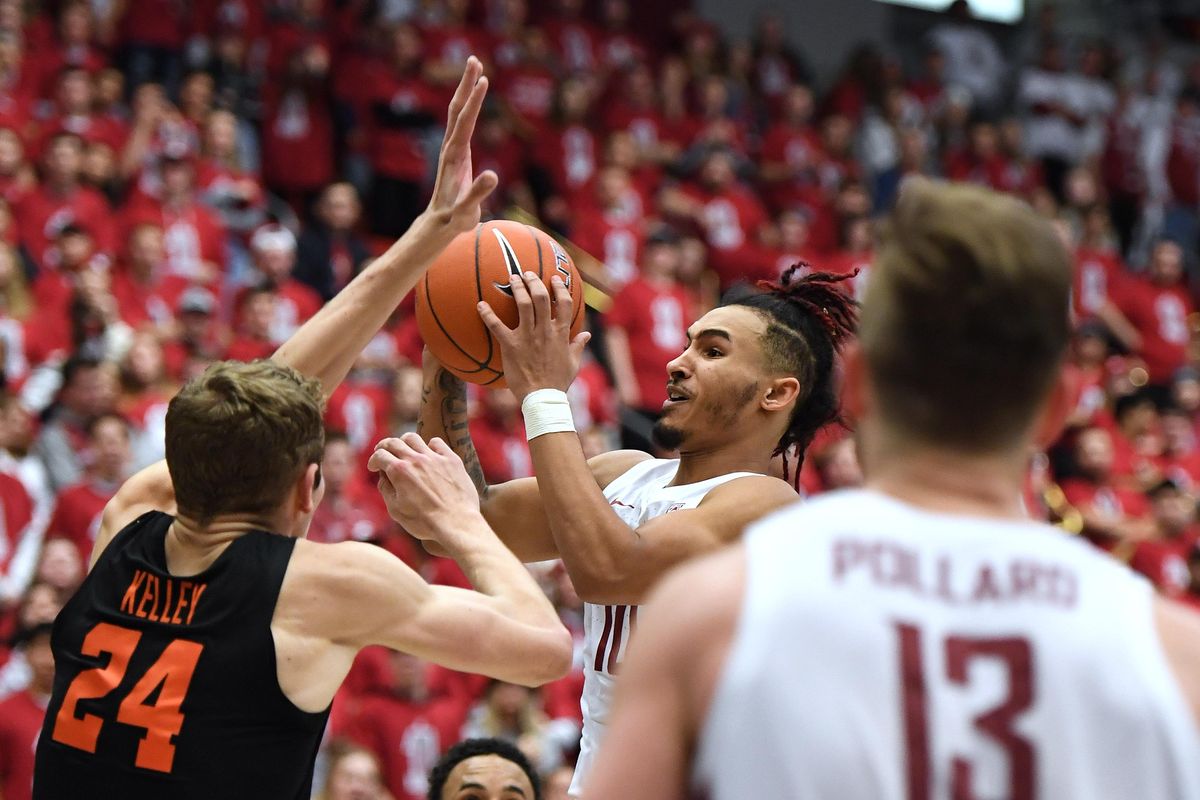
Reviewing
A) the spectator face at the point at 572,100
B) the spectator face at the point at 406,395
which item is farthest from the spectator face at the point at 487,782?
the spectator face at the point at 572,100

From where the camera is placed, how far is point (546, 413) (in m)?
3.22

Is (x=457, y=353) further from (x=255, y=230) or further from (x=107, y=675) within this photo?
(x=255, y=230)

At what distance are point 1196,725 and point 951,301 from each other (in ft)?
1.61

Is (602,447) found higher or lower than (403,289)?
lower

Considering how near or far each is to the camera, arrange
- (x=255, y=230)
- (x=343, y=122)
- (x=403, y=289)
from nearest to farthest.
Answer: (x=403, y=289) < (x=255, y=230) < (x=343, y=122)

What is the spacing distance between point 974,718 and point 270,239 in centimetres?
846

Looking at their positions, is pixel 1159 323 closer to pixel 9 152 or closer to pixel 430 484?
pixel 9 152

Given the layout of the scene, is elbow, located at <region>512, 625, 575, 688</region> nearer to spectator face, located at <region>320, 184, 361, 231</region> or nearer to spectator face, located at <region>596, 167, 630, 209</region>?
spectator face, located at <region>320, 184, 361, 231</region>

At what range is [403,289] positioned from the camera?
3.32 metres

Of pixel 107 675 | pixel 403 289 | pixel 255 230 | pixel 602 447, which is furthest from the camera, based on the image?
pixel 255 230

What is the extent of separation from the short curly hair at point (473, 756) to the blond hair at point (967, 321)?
2.92 m

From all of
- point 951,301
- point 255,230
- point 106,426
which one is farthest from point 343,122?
point 951,301

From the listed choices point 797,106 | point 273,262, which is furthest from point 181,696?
point 797,106

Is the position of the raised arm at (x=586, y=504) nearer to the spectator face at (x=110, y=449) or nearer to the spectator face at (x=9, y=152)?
the spectator face at (x=110, y=449)
